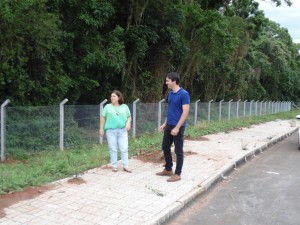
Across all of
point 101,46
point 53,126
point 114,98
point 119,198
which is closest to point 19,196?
point 119,198

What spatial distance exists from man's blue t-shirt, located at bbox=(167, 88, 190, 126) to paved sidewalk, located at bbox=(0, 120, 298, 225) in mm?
1180

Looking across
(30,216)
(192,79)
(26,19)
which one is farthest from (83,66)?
(192,79)

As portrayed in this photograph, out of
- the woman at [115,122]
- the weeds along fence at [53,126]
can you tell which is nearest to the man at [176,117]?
the woman at [115,122]

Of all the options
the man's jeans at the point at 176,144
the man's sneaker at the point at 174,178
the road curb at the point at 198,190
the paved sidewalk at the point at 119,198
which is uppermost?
the man's jeans at the point at 176,144

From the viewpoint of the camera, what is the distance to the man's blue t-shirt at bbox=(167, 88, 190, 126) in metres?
7.13

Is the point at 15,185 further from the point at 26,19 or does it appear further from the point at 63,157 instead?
the point at 26,19

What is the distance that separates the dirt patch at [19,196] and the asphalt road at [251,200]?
2124 millimetres

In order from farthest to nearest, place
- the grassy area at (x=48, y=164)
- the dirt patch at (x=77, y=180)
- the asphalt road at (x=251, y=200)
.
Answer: the dirt patch at (x=77, y=180) → the grassy area at (x=48, y=164) → the asphalt road at (x=251, y=200)

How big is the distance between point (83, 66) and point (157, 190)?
8328mm

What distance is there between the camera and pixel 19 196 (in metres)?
5.99

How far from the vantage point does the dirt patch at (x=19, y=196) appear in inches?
221

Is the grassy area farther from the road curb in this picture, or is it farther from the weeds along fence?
the road curb

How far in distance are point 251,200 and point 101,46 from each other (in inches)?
362

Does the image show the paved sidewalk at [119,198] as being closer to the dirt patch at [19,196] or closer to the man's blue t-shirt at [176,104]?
the dirt patch at [19,196]
